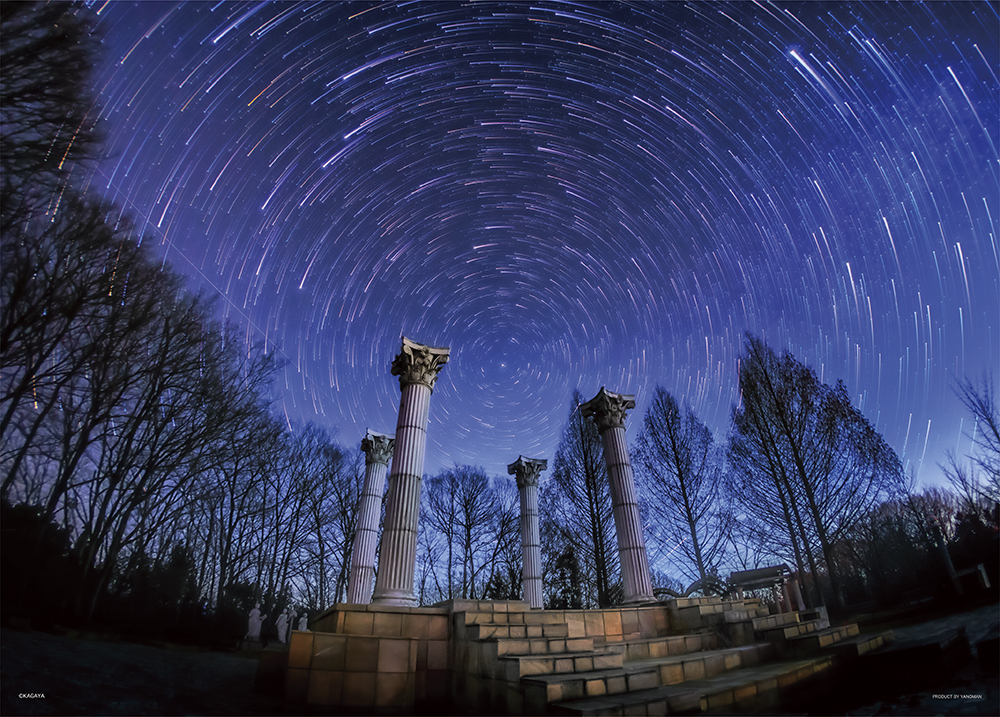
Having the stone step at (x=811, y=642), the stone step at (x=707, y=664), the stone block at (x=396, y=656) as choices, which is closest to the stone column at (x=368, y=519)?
the stone block at (x=396, y=656)

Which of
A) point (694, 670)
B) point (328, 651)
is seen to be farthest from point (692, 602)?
point (328, 651)

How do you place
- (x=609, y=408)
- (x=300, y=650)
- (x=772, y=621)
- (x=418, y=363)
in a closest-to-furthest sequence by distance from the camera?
(x=300, y=650), (x=772, y=621), (x=418, y=363), (x=609, y=408)

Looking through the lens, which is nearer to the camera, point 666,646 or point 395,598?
point 666,646

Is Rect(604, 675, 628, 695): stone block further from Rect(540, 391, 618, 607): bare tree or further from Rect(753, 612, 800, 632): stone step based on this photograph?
Rect(540, 391, 618, 607): bare tree

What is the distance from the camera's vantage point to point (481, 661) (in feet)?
21.7

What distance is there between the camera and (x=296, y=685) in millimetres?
6527

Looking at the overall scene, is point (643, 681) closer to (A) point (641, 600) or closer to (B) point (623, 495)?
(A) point (641, 600)

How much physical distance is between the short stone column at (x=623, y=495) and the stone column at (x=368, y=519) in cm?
883

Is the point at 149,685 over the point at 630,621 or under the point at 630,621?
over

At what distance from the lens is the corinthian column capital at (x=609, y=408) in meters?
14.7

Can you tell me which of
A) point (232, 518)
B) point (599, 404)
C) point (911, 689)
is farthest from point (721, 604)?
point (232, 518)

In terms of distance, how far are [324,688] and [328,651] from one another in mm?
521

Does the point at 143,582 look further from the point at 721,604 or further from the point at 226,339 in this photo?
the point at 721,604

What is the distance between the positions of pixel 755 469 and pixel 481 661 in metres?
17.1
